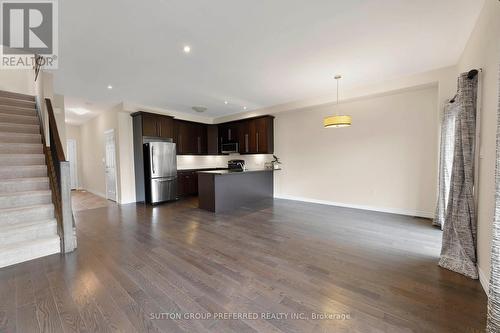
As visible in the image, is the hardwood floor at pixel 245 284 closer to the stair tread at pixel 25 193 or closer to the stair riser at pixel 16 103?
the stair tread at pixel 25 193

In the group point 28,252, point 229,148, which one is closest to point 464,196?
point 28,252

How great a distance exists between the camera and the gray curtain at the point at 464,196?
2254 millimetres

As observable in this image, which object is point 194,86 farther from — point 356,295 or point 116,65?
point 356,295

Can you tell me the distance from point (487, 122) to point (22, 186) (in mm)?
5975

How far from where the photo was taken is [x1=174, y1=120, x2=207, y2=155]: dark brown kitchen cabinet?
6926mm

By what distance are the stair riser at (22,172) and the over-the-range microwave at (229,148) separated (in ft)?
15.9

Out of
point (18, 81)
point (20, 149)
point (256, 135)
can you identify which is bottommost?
point (20, 149)

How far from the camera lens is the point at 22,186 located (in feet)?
10.0

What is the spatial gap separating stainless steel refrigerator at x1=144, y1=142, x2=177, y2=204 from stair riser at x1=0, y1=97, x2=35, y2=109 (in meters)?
2.36

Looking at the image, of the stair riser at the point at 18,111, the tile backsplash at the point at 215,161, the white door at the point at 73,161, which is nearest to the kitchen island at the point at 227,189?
the tile backsplash at the point at 215,161

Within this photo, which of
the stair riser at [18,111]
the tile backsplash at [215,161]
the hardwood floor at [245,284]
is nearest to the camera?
the hardwood floor at [245,284]

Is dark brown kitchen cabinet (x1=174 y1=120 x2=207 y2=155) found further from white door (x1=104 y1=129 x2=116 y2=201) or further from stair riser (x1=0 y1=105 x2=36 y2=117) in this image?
stair riser (x1=0 y1=105 x2=36 y2=117)

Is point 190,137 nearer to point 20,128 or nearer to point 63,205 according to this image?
point 20,128

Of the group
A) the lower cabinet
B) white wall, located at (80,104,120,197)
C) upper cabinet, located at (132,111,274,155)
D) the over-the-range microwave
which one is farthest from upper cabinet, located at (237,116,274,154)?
white wall, located at (80,104,120,197)
